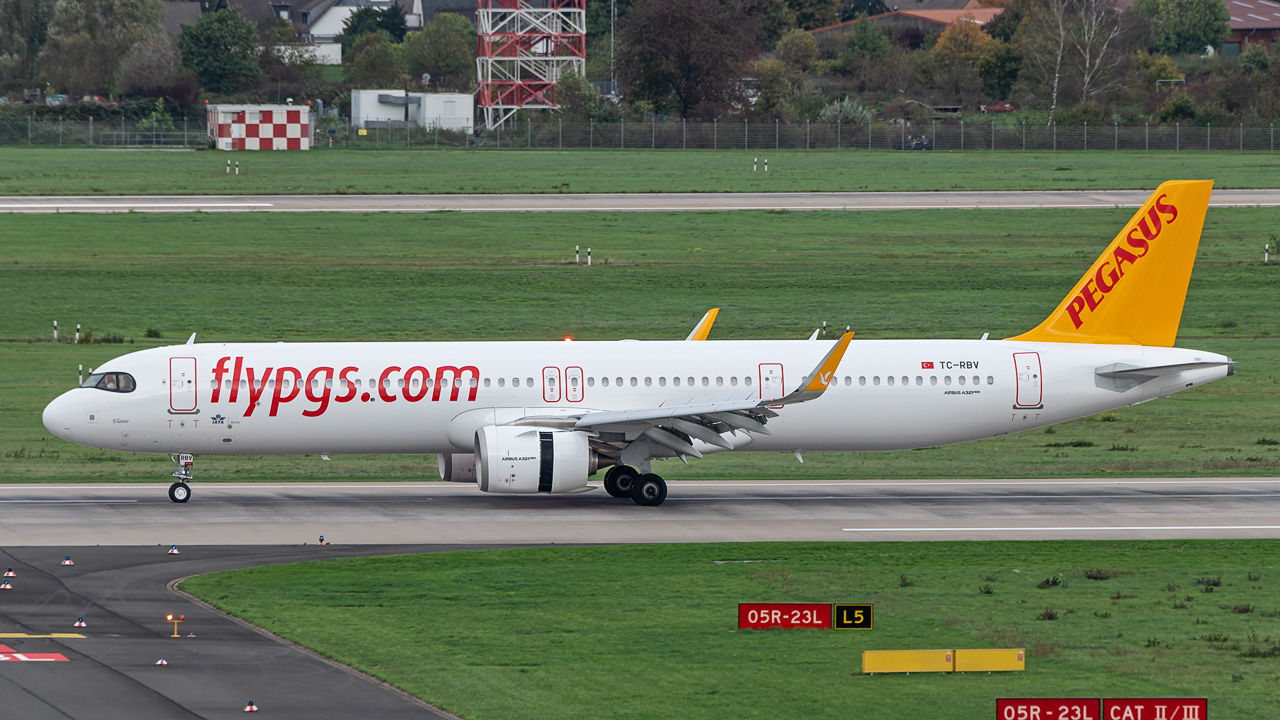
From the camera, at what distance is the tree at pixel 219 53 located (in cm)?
15900

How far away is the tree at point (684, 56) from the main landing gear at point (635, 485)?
3909 inches

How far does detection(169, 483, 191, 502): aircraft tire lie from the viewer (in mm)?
36531

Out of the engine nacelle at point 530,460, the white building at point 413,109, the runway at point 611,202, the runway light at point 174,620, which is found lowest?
the runway light at point 174,620

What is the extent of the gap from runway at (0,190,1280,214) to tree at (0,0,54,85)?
380ft

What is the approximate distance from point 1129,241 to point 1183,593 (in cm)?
1463

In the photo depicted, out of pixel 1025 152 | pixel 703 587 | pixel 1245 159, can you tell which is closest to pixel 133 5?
pixel 1025 152

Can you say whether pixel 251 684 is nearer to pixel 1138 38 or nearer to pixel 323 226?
pixel 323 226

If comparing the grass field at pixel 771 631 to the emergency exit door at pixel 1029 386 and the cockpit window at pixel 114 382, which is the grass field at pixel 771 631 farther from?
the cockpit window at pixel 114 382

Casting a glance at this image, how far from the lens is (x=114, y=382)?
120 feet

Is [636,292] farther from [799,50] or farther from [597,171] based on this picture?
[799,50]

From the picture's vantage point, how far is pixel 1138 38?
6654 inches

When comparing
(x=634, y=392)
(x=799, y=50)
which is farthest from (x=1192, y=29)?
(x=634, y=392)

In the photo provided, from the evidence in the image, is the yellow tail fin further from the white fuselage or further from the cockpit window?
the cockpit window

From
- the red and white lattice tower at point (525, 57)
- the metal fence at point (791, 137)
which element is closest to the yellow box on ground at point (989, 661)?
the metal fence at point (791, 137)
